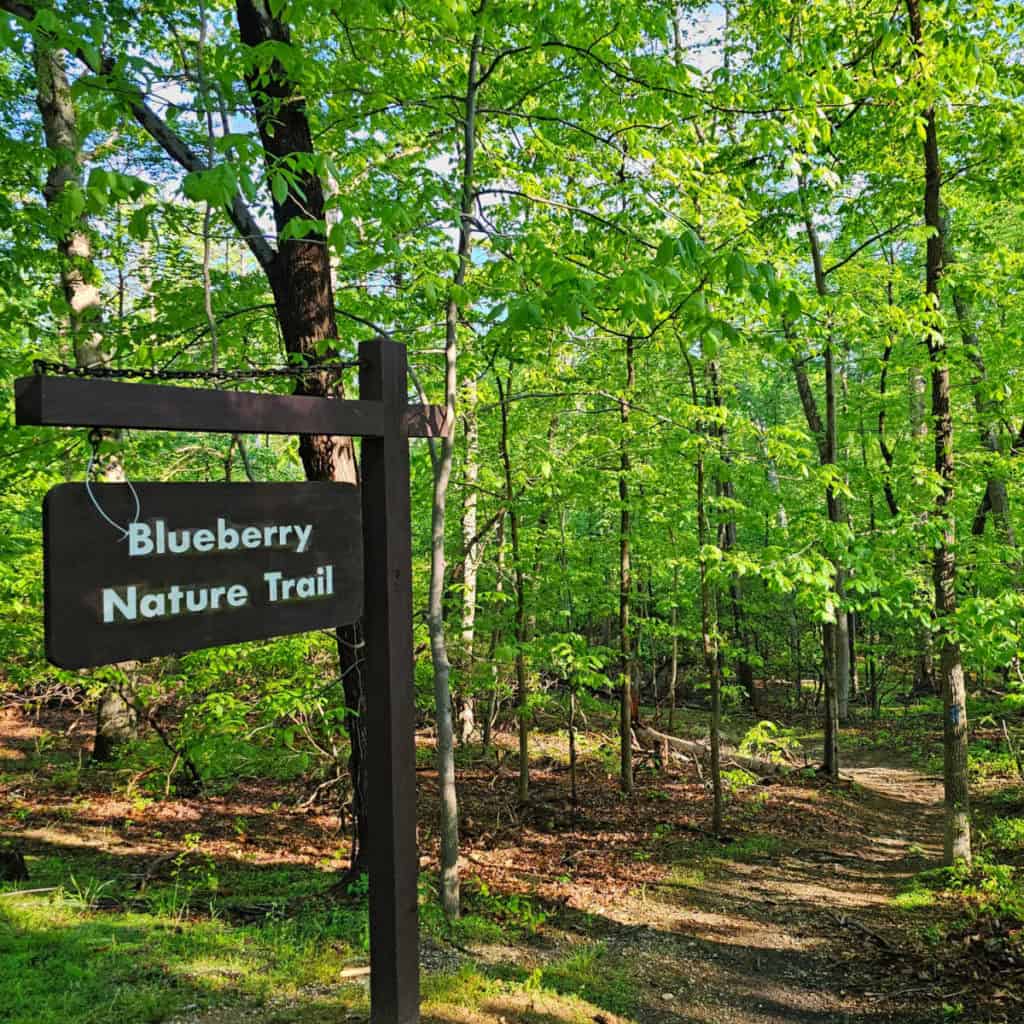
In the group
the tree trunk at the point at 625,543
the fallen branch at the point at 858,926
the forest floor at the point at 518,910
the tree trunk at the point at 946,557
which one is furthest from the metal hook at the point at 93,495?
the tree trunk at the point at 946,557

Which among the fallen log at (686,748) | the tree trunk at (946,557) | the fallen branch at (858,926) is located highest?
the tree trunk at (946,557)

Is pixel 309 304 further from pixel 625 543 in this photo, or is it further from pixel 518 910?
pixel 625 543

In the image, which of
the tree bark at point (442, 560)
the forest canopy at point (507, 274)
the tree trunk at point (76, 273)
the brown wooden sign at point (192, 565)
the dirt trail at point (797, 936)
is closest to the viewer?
the brown wooden sign at point (192, 565)

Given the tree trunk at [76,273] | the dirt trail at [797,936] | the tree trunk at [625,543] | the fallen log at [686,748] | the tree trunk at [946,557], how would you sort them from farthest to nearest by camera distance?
1. the fallen log at [686,748]
2. the tree trunk at [625,543]
3. the tree trunk at [946,557]
4. the tree trunk at [76,273]
5. the dirt trail at [797,936]

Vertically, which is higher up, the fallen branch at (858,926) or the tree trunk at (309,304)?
the tree trunk at (309,304)

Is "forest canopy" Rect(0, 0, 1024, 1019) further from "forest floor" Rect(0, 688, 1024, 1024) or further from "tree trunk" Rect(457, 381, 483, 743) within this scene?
"forest floor" Rect(0, 688, 1024, 1024)

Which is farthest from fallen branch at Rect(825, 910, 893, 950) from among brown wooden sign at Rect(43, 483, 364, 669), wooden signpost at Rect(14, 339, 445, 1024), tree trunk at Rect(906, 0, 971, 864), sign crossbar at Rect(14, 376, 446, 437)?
sign crossbar at Rect(14, 376, 446, 437)

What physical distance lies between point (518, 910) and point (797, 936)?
8.00 ft

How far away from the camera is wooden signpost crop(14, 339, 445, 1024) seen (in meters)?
1.81

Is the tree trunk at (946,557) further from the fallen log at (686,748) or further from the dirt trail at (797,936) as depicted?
the fallen log at (686,748)

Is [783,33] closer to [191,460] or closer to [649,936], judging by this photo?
[191,460]

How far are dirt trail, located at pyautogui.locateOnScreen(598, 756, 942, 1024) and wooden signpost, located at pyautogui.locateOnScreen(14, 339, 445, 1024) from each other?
3161 millimetres

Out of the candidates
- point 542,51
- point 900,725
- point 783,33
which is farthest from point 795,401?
point 542,51

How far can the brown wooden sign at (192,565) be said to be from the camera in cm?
178
